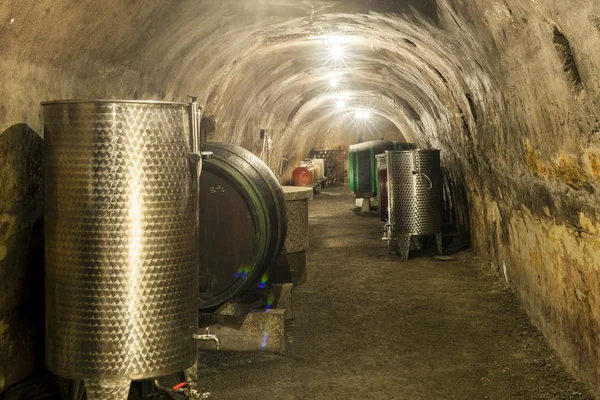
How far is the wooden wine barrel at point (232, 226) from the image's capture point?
441 cm

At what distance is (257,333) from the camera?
4473 millimetres

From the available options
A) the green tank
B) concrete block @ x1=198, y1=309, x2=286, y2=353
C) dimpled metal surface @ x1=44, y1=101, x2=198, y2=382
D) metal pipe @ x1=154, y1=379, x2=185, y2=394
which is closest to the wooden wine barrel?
concrete block @ x1=198, y1=309, x2=286, y2=353

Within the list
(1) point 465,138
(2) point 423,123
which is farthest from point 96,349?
(2) point 423,123

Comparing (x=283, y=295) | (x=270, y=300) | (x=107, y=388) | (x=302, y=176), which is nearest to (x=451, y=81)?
(x=283, y=295)

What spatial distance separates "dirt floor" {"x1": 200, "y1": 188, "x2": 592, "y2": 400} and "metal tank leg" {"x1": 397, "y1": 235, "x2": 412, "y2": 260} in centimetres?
76

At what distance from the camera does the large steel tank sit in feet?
27.0

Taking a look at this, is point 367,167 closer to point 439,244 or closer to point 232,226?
point 439,244

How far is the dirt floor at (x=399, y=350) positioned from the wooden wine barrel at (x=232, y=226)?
541 millimetres

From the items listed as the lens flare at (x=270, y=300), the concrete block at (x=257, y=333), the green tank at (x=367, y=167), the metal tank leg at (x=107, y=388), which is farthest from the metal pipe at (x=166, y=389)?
the green tank at (x=367, y=167)

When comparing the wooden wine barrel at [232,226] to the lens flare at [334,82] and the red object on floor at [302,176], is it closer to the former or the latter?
the lens flare at [334,82]

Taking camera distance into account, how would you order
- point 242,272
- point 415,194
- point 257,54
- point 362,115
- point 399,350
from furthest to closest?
point 362,115 < point 415,194 < point 257,54 < point 399,350 < point 242,272

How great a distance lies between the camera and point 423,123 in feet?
38.7

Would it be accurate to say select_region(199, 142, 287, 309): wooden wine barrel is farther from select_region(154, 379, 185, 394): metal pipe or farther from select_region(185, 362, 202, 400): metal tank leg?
select_region(185, 362, 202, 400): metal tank leg

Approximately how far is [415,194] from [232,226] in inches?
169
